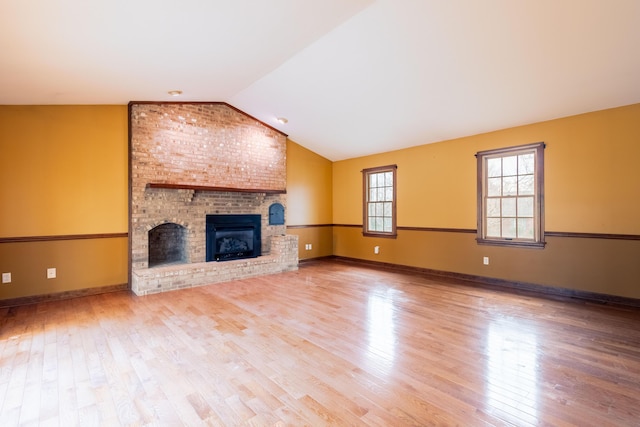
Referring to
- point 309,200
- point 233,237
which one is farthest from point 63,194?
point 309,200

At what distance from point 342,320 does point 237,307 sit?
4.43ft

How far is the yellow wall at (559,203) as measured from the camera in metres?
3.90

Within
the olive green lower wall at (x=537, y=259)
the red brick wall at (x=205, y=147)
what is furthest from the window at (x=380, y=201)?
the red brick wall at (x=205, y=147)

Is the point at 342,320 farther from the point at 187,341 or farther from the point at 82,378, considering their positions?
the point at 82,378

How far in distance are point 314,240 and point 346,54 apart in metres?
4.42

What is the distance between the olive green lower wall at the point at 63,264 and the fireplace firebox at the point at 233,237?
4.36 feet

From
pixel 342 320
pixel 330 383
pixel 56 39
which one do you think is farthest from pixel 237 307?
pixel 56 39

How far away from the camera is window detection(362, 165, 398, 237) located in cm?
644

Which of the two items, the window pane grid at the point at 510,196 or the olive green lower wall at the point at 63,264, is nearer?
the olive green lower wall at the point at 63,264

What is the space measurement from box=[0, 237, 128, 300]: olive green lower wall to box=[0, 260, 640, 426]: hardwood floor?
0.95 ft

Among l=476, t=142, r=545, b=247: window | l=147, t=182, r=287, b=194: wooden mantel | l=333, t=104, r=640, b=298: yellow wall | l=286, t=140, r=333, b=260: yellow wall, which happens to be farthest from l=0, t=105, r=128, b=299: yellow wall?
l=476, t=142, r=545, b=247: window

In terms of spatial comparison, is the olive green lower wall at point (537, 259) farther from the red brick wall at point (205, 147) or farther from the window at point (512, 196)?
the red brick wall at point (205, 147)

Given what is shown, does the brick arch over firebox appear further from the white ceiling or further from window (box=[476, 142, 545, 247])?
window (box=[476, 142, 545, 247])

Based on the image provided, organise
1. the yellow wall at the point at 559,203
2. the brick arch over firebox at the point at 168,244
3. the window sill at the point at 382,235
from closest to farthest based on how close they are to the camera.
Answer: the yellow wall at the point at 559,203, the brick arch over firebox at the point at 168,244, the window sill at the point at 382,235
